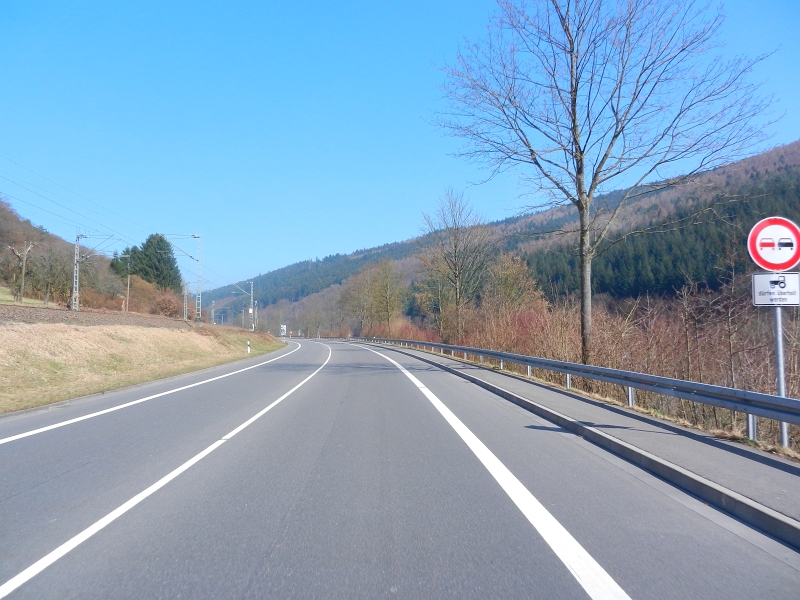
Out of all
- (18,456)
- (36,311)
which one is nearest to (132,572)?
(18,456)

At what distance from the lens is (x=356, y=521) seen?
5.73 m

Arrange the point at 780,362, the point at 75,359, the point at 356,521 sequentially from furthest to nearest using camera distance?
the point at 75,359, the point at 780,362, the point at 356,521

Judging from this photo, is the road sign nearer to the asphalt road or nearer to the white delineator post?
the white delineator post

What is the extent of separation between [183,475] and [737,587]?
5.93 metres

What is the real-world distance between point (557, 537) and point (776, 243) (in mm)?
5679

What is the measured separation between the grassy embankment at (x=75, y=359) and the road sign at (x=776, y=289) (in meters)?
14.8

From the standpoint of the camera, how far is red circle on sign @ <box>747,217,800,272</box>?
8.43 m

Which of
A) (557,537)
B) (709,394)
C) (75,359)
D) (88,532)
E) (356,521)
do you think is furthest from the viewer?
(75,359)

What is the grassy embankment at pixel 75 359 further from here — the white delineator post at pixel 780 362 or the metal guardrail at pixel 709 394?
the white delineator post at pixel 780 362

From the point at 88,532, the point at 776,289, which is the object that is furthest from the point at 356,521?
the point at 776,289

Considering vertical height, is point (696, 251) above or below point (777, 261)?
above

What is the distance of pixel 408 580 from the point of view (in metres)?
4.40

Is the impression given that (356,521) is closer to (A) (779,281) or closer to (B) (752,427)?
(B) (752,427)

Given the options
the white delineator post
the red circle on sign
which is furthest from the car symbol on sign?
the white delineator post
